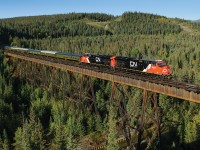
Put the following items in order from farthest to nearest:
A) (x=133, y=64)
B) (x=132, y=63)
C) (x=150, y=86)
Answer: (x=132, y=63) → (x=133, y=64) → (x=150, y=86)

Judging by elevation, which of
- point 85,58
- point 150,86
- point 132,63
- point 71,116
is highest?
point 132,63

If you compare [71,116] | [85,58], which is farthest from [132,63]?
[71,116]

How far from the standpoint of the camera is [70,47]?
125875 millimetres

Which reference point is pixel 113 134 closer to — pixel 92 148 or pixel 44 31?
pixel 92 148

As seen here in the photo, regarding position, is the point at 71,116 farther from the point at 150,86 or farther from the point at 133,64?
the point at 150,86

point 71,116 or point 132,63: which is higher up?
point 132,63

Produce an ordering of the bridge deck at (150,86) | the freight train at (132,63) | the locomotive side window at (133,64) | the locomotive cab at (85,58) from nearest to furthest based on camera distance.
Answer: the bridge deck at (150,86)
the freight train at (132,63)
the locomotive side window at (133,64)
the locomotive cab at (85,58)

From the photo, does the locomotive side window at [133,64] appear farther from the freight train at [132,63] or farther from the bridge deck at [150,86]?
the bridge deck at [150,86]

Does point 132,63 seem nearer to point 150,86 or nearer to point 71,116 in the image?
point 150,86

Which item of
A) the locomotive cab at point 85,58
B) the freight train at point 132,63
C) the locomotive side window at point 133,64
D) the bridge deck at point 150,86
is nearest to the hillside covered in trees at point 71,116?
the freight train at point 132,63

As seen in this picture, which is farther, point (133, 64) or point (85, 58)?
point (85, 58)

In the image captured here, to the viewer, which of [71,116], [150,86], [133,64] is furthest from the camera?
[71,116]

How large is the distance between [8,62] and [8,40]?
160 ft

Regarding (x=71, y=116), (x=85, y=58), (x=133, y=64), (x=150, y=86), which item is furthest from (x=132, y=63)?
(x=71, y=116)
